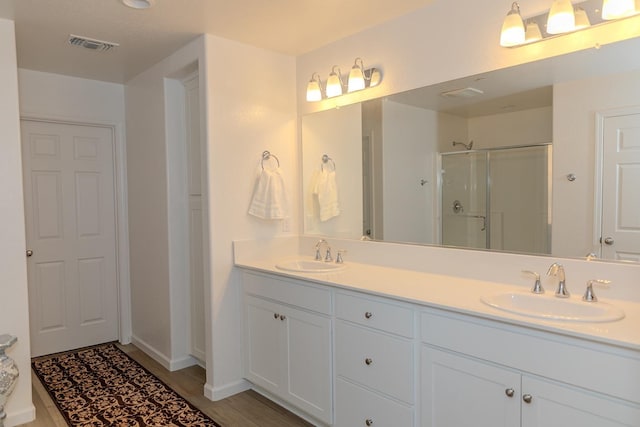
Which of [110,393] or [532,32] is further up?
[532,32]

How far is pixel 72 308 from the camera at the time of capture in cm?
363

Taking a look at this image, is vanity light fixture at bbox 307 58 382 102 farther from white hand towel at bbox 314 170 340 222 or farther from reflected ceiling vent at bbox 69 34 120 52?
reflected ceiling vent at bbox 69 34 120 52

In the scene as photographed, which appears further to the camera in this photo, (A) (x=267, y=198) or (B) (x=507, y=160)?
(A) (x=267, y=198)

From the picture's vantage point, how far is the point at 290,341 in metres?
2.41

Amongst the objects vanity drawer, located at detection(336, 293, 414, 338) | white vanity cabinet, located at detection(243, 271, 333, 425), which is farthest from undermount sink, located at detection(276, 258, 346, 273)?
vanity drawer, located at detection(336, 293, 414, 338)

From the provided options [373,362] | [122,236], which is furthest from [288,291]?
[122,236]

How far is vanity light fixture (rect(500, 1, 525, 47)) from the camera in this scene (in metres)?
1.79

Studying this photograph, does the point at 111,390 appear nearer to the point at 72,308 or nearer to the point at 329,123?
the point at 72,308

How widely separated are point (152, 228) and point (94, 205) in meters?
0.75

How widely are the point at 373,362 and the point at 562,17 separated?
64.6 inches

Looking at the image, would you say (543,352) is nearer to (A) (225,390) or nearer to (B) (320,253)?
(B) (320,253)

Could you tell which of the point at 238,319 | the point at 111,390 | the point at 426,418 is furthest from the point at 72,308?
the point at 426,418

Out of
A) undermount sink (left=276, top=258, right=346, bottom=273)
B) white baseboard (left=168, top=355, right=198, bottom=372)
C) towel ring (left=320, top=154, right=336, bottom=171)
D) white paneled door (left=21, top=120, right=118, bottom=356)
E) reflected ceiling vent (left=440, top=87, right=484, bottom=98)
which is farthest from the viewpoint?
white paneled door (left=21, top=120, right=118, bottom=356)

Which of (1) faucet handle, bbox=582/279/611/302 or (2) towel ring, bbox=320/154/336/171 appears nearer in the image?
(1) faucet handle, bbox=582/279/611/302
